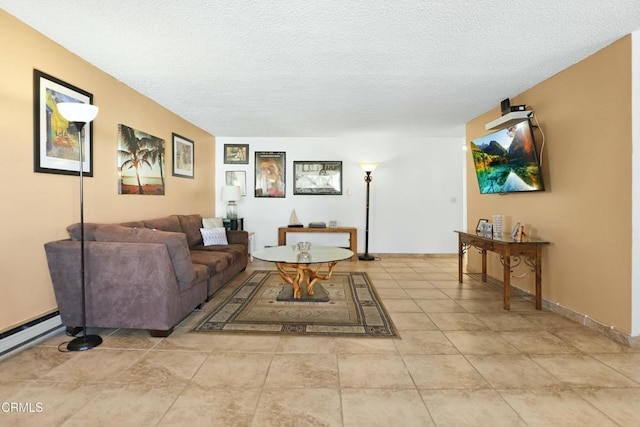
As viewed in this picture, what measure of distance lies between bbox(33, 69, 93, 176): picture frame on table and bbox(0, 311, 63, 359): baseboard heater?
124cm

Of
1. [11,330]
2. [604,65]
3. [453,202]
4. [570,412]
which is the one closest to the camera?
[570,412]

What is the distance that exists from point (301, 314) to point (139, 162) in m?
2.80

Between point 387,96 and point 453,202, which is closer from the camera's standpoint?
point 387,96

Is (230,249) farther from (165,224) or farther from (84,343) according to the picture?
(84,343)

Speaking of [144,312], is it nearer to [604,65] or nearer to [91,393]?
[91,393]

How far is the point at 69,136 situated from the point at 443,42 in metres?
3.41

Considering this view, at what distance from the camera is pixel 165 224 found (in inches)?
159

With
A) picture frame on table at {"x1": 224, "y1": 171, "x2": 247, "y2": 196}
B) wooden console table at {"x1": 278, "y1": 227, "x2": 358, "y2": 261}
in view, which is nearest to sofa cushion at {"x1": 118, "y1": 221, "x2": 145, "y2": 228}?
wooden console table at {"x1": 278, "y1": 227, "x2": 358, "y2": 261}

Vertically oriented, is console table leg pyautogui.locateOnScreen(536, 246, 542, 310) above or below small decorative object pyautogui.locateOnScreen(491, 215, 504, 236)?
below

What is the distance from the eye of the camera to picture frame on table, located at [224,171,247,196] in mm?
6441

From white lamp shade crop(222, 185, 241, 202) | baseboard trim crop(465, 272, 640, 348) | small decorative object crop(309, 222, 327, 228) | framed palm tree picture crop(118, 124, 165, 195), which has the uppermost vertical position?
framed palm tree picture crop(118, 124, 165, 195)

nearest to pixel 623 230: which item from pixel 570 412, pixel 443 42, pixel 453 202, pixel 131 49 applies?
pixel 570 412

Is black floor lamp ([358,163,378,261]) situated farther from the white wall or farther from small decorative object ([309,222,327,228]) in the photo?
small decorative object ([309,222,327,228])

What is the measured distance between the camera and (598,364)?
2186 mm
